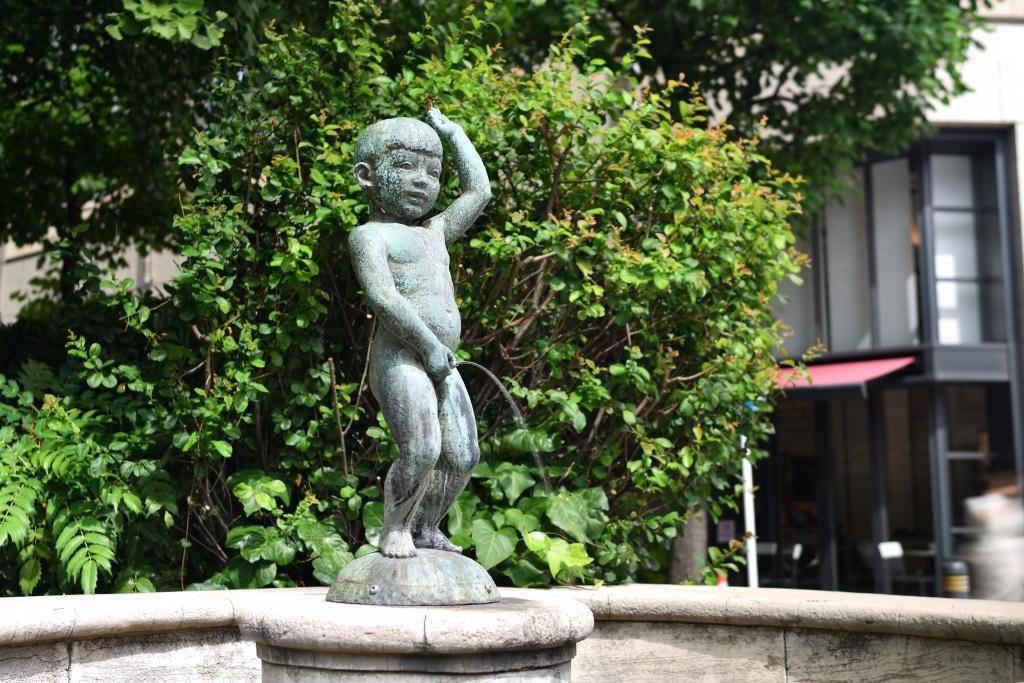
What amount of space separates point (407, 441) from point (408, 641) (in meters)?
0.90

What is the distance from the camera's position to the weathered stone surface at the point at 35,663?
4367 millimetres

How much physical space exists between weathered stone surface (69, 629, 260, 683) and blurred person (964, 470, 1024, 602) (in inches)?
173

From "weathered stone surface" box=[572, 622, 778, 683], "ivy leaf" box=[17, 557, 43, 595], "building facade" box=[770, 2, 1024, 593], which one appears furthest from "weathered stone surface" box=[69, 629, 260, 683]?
"building facade" box=[770, 2, 1024, 593]

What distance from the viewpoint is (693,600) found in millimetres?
5191

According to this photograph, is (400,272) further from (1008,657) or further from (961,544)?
(961,544)

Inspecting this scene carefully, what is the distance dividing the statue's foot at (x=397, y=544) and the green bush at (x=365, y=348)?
4.92 feet

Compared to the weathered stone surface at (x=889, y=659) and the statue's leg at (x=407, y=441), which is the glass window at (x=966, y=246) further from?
the statue's leg at (x=407, y=441)

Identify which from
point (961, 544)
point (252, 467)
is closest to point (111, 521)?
point (252, 467)

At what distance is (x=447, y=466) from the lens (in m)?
4.46

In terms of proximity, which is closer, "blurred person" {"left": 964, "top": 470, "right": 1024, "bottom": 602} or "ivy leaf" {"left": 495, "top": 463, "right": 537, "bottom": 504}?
"ivy leaf" {"left": 495, "top": 463, "right": 537, "bottom": 504}

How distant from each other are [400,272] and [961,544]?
12201 millimetres

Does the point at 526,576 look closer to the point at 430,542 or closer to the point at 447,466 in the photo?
the point at 430,542

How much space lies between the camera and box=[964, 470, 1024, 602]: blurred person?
6844mm

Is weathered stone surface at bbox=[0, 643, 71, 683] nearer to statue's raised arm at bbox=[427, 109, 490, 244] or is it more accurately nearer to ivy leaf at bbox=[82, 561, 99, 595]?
ivy leaf at bbox=[82, 561, 99, 595]
